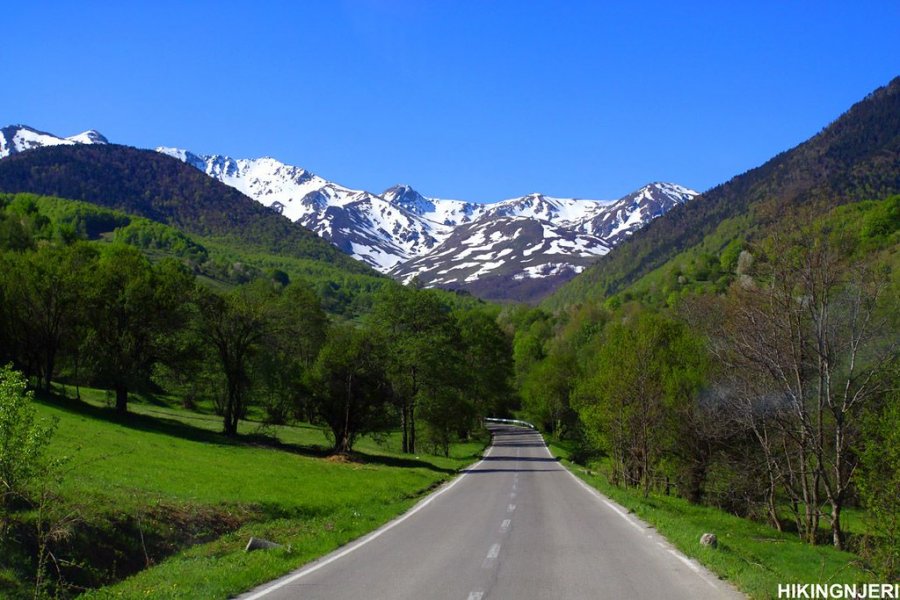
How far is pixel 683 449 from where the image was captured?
139 feet

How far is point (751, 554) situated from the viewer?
1819 centimetres

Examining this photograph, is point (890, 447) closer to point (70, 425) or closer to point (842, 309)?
point (842, 309)

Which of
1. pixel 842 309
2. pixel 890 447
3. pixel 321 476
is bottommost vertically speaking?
pixel 321 476

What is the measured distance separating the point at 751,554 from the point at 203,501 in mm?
14738

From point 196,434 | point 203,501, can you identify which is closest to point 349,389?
point 196,434

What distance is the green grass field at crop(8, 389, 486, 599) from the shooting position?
45.4ft

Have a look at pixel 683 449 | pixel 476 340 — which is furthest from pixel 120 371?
pixel 476 340

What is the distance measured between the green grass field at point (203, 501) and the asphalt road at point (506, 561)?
1045mm

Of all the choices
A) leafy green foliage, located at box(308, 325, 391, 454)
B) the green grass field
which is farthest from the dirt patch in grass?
leafy green foliage, located at box(308, 325, 391, 454)

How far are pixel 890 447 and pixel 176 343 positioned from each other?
153ft

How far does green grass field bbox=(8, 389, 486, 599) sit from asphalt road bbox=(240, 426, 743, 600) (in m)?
1.04

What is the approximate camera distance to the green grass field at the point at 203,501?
45.4ft

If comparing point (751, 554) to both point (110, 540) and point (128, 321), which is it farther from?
point (128, 321)

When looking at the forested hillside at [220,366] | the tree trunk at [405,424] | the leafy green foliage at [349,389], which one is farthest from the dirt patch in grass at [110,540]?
the tree trunk at [405,424]
